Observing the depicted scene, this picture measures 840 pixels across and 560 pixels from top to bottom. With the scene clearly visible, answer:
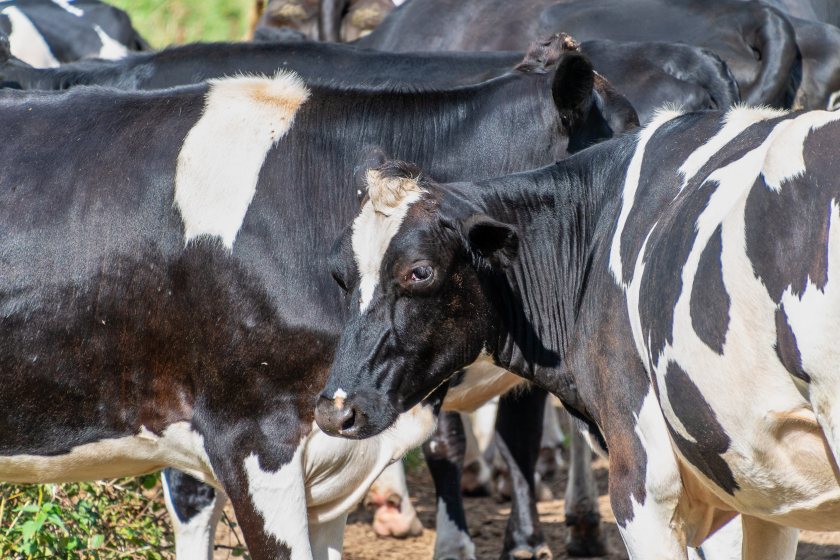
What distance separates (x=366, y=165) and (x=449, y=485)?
2.47 m

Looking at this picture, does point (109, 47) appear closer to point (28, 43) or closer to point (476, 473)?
point (28, 43)

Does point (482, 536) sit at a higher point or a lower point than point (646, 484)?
lower

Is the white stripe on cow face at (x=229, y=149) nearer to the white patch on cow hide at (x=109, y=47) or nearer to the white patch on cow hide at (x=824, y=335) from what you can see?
the white patch on cow hide at (x=824, y=335)

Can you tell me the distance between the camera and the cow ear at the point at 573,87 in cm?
446

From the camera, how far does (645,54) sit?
5.79 meters

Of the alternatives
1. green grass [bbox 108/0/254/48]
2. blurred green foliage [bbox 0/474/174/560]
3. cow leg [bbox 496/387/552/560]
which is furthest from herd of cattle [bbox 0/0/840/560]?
green grass [bbox 108/0/254/48]

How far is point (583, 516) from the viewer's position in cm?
648

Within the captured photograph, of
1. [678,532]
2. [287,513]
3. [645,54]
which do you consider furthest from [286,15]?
[678,532]

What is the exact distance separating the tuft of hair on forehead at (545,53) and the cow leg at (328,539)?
1.77 meters

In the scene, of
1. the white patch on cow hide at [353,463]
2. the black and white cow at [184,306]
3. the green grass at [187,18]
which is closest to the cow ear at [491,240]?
the black and white cow at [184,306]

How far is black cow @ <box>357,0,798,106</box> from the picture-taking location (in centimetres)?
692

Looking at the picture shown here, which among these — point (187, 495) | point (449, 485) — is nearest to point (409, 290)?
point (187, 495)

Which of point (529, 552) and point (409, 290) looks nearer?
point (409, 290)

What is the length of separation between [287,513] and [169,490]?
0.98 metres
